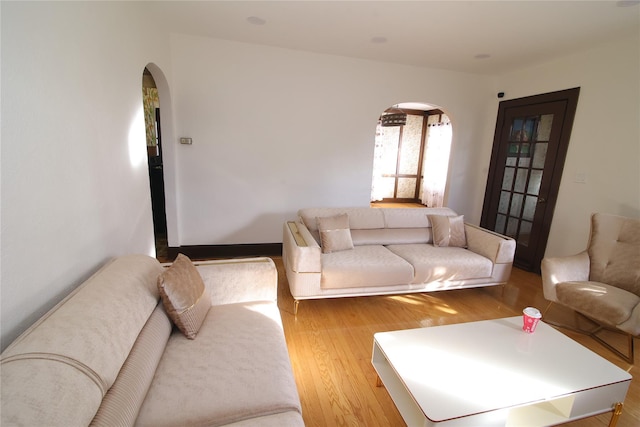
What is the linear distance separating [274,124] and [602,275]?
11.7 feet

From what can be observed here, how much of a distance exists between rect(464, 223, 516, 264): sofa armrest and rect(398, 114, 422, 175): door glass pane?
181 inches

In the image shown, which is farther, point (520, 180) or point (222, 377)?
point (520, 180)

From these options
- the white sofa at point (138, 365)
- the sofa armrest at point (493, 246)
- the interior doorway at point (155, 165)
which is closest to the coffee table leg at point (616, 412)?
the sofa armrest at point (493, 246)

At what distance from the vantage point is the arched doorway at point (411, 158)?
6.70 m

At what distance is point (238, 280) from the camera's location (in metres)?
1.78

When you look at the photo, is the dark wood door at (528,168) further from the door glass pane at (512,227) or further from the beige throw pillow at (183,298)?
the beige throw pillow at (183,298)

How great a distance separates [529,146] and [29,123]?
14.8 feet

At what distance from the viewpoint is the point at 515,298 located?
289 centimetres

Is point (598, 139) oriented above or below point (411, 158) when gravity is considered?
above

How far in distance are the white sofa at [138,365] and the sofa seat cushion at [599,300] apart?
232cm

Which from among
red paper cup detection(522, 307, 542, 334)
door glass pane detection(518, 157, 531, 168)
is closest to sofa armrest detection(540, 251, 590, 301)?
red paper cup detection(522, 307, 542, 334)

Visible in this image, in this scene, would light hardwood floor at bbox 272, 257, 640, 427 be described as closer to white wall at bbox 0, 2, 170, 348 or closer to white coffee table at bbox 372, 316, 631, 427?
white coffee table at bbox 372, 316, 631, 427

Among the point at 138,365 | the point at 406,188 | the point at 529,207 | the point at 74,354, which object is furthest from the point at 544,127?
the point at 74,354

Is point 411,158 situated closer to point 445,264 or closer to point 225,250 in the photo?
point 445,264
